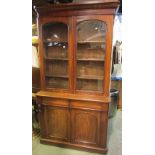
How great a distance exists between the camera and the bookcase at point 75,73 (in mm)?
2092

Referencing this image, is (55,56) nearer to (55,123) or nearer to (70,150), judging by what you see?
(55,123)

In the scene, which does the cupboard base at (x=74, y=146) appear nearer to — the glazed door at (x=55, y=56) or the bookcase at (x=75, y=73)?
the bookcase at (x=75, y=73)

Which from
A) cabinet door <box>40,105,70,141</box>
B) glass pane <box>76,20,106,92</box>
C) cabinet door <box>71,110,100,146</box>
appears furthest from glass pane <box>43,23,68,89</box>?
cabinet door <box>71,110,100,146</box>

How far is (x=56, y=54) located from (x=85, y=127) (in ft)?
3.99

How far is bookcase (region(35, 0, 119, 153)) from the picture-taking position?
6.86 ft

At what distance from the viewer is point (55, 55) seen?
251 centimetres

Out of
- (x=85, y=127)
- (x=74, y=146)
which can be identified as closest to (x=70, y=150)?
(x=74, y=146)

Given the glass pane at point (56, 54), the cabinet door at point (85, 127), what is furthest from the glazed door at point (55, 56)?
A: the cabinet door at point (85, 127)

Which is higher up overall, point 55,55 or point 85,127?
point 55,55

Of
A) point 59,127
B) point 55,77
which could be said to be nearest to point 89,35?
point 55,77

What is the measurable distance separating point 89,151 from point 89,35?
5.65 ft
